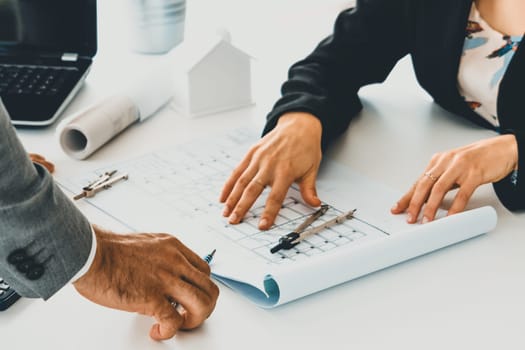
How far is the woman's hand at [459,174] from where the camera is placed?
2.98ft

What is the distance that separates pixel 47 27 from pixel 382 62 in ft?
2.11

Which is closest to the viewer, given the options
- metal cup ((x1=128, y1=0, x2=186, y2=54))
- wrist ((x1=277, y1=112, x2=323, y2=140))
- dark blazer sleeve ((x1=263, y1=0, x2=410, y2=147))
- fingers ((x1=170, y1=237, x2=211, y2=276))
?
fingers ((x1=170, y1=237, x2=211, y2=276))

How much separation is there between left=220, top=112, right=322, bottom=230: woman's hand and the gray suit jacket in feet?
0.92

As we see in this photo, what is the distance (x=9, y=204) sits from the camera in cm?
60

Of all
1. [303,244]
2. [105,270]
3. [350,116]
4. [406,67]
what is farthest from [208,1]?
[105,270]

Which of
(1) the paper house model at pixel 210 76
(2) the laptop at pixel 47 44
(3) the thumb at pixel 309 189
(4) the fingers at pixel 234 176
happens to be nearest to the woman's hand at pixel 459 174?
(3) the thumb at pixel 309 189

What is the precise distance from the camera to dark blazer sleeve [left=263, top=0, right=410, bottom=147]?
120 centimetres

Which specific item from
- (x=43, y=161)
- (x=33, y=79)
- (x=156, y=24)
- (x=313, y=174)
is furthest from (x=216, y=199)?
(x=156, y=24)

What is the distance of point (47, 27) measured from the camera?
1.30 meters

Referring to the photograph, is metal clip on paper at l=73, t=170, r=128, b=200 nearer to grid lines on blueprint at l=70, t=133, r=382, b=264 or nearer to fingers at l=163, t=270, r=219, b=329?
grid lines on blueprint at l=70, t=133, r=382, b=264

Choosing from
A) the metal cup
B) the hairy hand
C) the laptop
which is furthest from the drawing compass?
the metal cup

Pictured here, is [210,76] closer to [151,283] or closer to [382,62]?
[382,62]

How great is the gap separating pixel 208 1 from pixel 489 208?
135 cm

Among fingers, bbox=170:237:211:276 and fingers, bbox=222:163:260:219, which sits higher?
fingers, bbox=170:237:211:276
